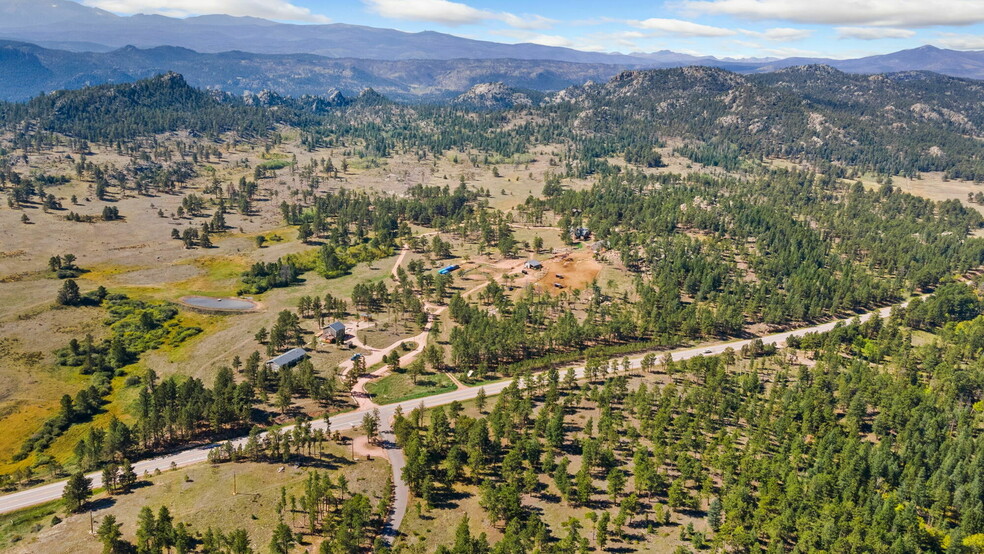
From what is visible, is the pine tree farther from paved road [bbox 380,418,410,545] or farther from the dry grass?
paved road [bbox 380,418,410,545]

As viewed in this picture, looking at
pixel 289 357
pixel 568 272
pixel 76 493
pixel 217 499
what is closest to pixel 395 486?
pixel 217 499

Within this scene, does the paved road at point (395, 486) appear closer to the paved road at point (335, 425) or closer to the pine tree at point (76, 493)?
the paved road at point (335, 425)

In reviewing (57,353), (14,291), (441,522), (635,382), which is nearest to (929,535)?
(635,382)

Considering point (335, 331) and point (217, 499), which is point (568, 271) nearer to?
point (335, 331)

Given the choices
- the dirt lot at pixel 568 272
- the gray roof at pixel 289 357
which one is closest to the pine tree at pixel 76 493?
the gray roof at pixel 289 357

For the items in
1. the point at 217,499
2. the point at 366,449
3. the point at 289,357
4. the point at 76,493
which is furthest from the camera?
the point at 289,357

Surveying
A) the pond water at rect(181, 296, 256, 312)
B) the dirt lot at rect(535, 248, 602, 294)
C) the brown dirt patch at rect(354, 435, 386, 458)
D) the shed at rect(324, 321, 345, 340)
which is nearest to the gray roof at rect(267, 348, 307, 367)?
the shed at rect(324, 321, 345, 340)
